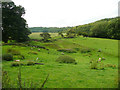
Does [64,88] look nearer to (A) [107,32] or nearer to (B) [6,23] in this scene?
(B) [6,23]

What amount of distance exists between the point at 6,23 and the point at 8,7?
16.6ft

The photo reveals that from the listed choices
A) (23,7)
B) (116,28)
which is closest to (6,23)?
(23,7)

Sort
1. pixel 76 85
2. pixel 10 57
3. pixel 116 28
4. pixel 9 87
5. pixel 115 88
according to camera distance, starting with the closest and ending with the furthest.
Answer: pixel 9 87 < pixel 115 88 < pixel 76 85 < pixel 10 57 < pixel 116 28

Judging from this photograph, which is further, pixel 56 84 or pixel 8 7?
pixel 8 7

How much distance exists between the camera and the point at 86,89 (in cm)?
701

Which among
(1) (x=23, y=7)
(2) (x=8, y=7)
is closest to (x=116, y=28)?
(1) (x=23, y=7)

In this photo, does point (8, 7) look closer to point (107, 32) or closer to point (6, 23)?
point (6, 23)

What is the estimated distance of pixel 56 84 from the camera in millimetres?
7770

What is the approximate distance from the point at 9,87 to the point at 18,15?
3801cm

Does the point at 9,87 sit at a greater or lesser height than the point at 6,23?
lesser

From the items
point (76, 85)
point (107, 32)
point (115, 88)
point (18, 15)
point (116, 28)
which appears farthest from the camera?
point (107, 32)

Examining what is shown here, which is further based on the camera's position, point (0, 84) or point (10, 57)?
point (10, 57)

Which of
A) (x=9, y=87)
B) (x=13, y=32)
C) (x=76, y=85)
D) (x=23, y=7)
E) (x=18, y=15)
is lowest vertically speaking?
(x=76, y=85)

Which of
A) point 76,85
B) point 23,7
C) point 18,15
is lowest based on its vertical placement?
point 76,85
